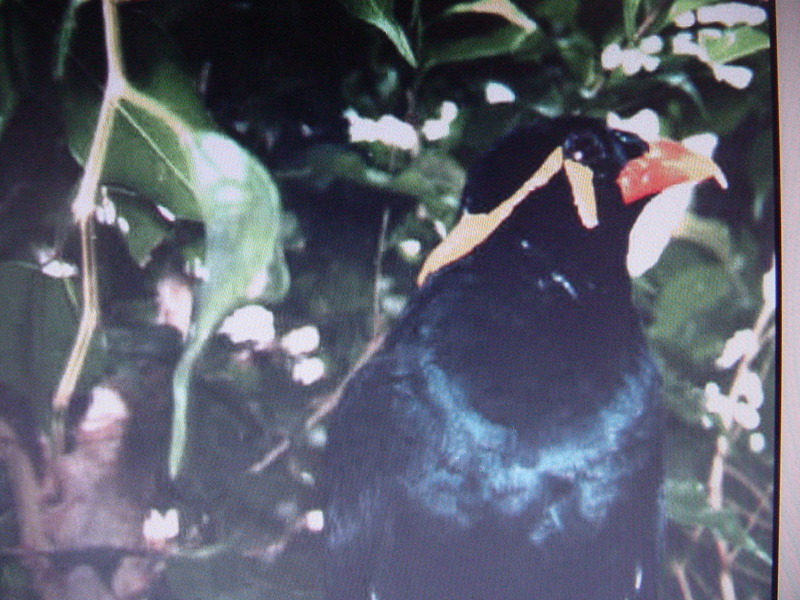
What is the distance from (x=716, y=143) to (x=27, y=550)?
3.09 ft

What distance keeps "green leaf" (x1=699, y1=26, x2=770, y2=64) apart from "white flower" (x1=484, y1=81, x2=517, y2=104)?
24 cm

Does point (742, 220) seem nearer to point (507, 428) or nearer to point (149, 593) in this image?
point (507, 428)

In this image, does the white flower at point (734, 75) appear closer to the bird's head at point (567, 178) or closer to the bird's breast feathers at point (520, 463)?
the bird's head at point (567, 178)

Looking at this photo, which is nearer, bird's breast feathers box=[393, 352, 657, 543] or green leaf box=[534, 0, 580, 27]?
bird's breast feathers box=[393, 352, 657, 543]

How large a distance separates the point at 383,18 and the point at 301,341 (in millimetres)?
408

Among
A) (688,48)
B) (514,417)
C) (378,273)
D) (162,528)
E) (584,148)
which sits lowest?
(162,528)

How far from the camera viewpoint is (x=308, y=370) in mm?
949

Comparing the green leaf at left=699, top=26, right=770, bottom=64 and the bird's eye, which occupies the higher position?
the green leaf at left=699, top=26, right=770, bottom=64

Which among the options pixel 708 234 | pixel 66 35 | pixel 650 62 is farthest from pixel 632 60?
pixel 66 35

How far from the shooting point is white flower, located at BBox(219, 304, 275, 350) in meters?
0.95

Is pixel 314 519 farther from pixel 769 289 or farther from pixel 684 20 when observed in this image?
pixel 684 20

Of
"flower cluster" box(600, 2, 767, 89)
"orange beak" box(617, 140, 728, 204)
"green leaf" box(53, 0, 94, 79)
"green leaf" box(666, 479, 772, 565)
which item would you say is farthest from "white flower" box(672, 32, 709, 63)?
"green leaf" box(53, 0, 94, 79)

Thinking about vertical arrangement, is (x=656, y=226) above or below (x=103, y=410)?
above

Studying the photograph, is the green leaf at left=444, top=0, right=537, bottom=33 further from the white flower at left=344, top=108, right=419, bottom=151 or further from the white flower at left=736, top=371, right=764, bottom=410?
the white flower at left=736, top=371, right=764, bottom=410
